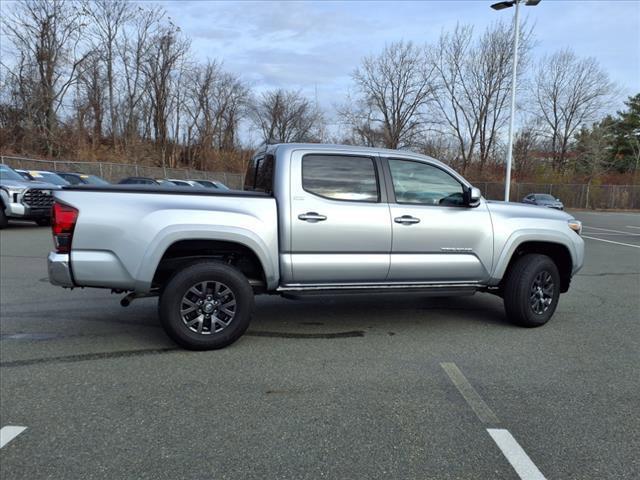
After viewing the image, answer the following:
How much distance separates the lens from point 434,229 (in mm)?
4695

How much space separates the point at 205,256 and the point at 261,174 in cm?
119

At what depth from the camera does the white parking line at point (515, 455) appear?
98.3 inches

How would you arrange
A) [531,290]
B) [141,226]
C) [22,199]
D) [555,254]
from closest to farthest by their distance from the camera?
[141,226] → [531,290] → [555,254] → [22,199]

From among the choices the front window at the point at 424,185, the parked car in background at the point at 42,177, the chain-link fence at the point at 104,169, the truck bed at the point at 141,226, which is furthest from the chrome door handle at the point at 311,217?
the chain-link fence at the point at 104,169

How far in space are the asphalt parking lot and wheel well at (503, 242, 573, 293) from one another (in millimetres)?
572

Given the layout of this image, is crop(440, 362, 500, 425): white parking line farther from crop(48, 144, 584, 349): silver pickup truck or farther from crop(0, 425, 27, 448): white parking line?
crop(0, 425, 27, 448): white parking line

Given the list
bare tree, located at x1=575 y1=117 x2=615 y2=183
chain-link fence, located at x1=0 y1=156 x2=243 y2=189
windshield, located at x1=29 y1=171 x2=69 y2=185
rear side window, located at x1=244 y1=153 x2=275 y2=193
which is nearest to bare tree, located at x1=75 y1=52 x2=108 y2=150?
chain-link fence, located at x1=0 y1=156 x2=243 y2=189

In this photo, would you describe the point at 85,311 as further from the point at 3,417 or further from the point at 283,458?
the point at 283,458

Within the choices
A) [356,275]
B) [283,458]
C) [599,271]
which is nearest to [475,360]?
[356,275]

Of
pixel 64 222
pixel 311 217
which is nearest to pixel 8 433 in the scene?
pixel 64 222

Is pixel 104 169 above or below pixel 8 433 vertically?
above

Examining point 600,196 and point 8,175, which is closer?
point 8,175

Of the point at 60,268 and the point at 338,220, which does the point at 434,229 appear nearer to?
the point at 338,220

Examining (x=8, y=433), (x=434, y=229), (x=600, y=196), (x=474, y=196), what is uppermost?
(x=600, y=196)
